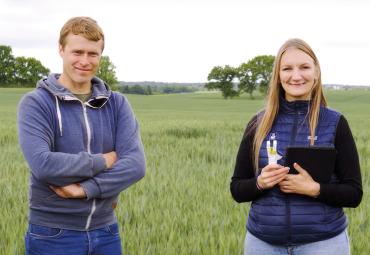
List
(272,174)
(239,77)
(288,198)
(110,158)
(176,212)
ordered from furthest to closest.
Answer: (239,77) → (176,212) → (110,158) → (288,198) → (272,174)

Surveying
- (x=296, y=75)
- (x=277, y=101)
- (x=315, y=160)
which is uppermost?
(x=296, y=75)

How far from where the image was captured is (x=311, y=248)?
2.22 m

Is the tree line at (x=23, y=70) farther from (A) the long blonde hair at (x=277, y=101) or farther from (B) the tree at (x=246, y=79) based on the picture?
(A) the long blonde hair at (x=277, y=101)

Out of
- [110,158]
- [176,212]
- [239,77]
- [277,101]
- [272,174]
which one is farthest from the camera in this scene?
[239,77]

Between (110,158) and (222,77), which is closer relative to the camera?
(110,158)

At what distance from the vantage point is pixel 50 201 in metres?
2.31

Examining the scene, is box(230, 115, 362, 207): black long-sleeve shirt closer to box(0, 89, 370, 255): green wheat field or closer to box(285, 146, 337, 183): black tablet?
box(285, 146, 337, 183): black tablet

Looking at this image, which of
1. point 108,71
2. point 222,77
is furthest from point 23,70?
point 222,77

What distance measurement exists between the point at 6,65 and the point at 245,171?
297ft

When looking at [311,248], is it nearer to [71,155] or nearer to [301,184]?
[301,184]

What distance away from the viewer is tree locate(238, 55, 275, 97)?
253ft

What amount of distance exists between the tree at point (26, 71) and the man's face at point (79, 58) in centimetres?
8456

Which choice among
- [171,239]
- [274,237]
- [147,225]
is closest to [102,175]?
[274,237]

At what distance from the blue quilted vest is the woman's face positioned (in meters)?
0.06
